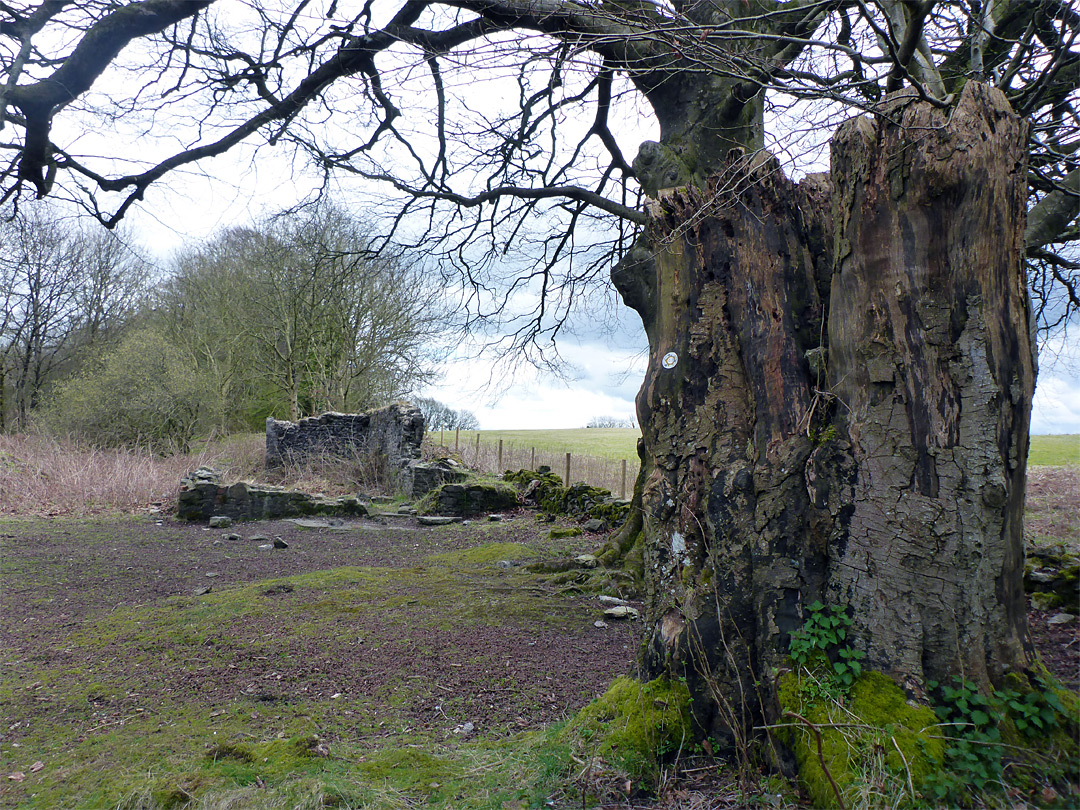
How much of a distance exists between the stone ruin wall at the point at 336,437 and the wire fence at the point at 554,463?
175 cm

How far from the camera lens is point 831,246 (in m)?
3.19

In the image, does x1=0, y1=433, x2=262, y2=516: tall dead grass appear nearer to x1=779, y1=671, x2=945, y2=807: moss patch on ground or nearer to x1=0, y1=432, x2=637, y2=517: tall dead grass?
x1=0, y1=432, x2=637, y2=517: tall dead grass

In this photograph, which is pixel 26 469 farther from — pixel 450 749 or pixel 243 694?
pixel 450 749

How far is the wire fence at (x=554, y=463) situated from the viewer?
1533 centimetres

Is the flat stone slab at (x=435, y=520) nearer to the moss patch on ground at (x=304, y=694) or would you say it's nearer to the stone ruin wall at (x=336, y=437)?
the stone ruin wall at (x=336, y=437)

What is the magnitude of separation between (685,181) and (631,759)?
18.3ft

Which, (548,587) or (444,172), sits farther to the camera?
(444,172)

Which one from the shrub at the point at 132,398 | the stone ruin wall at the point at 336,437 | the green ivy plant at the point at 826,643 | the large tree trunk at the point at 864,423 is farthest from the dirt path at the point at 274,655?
the shrub at the point at 132,398

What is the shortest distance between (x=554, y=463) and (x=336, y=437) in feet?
19.9


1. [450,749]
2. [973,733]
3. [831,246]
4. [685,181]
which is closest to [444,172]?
[685,181]

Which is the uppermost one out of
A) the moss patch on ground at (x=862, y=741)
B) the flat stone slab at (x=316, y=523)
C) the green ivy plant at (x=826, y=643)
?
the green ivy plant at (x=826, y=643)

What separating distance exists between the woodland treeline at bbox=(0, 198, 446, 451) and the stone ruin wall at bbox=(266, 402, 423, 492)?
10.6 ft

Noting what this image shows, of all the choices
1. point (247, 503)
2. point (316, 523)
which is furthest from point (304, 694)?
point (247, 503)

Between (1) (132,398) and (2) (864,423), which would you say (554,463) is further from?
(2) (864,423)
